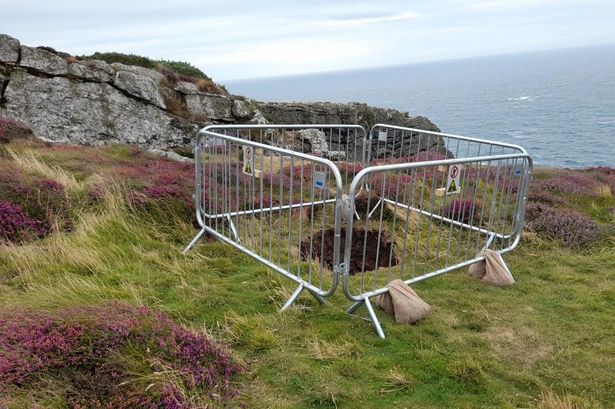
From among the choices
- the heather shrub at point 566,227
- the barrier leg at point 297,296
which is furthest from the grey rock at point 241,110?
the barrier leg at point 297,296

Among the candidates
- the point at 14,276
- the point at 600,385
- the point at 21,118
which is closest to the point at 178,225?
the point at 14,276

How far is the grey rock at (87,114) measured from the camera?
50.2 feet

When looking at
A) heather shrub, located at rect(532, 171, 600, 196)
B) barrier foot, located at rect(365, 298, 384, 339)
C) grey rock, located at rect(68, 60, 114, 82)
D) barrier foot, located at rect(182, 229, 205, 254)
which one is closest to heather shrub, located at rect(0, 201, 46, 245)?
barrier foot, located at rect(182, 229, 205, 254)

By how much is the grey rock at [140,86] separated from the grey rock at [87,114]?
26 centimetres

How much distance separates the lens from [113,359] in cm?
344

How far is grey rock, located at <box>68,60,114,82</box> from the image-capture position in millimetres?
16438

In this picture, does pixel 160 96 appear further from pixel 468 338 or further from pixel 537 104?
pixel 537 104

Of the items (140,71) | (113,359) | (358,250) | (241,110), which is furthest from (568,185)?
(140,71)

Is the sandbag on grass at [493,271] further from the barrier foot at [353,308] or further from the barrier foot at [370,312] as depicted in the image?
the barrier foot at [353,308]

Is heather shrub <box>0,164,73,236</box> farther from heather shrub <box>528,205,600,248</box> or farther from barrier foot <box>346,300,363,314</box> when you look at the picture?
heather shrub <box>528,205,600,248</box>

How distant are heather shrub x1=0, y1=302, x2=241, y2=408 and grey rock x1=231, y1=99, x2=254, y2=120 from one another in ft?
52.9

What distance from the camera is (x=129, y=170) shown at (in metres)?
9.30

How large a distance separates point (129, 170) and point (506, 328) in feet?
23.8

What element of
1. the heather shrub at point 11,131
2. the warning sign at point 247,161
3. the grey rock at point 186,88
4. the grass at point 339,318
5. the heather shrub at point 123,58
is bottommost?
the grass at point 339,318
